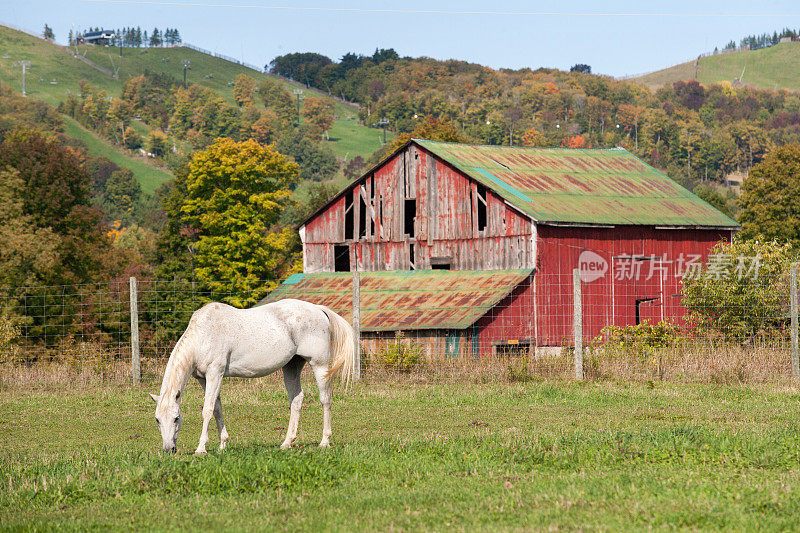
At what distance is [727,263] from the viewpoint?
27188 mm

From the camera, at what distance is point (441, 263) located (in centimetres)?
3759

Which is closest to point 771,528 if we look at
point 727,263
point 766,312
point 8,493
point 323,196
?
point 8,493

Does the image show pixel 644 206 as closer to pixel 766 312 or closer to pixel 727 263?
pixel 727 263

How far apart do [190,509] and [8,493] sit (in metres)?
1.89

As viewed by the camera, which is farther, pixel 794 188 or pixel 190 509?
pixel 794 188

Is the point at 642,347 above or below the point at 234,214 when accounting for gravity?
below

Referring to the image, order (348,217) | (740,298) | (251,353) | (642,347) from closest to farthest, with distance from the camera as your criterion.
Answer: (251,353), (642,347), (740,298), (348,217)

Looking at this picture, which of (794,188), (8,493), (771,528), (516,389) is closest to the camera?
(771,528)

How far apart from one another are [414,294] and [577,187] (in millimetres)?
9375

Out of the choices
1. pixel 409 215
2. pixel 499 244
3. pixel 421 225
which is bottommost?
pixel 499 244

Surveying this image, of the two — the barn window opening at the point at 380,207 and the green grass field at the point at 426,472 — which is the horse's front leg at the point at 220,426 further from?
the barn window opening at the point at 380,207

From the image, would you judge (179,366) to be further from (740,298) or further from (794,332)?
(740,298)

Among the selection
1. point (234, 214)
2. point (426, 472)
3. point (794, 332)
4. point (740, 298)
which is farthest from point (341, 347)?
point (234, 214)

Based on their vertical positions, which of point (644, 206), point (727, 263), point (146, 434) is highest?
point (644, 206)
